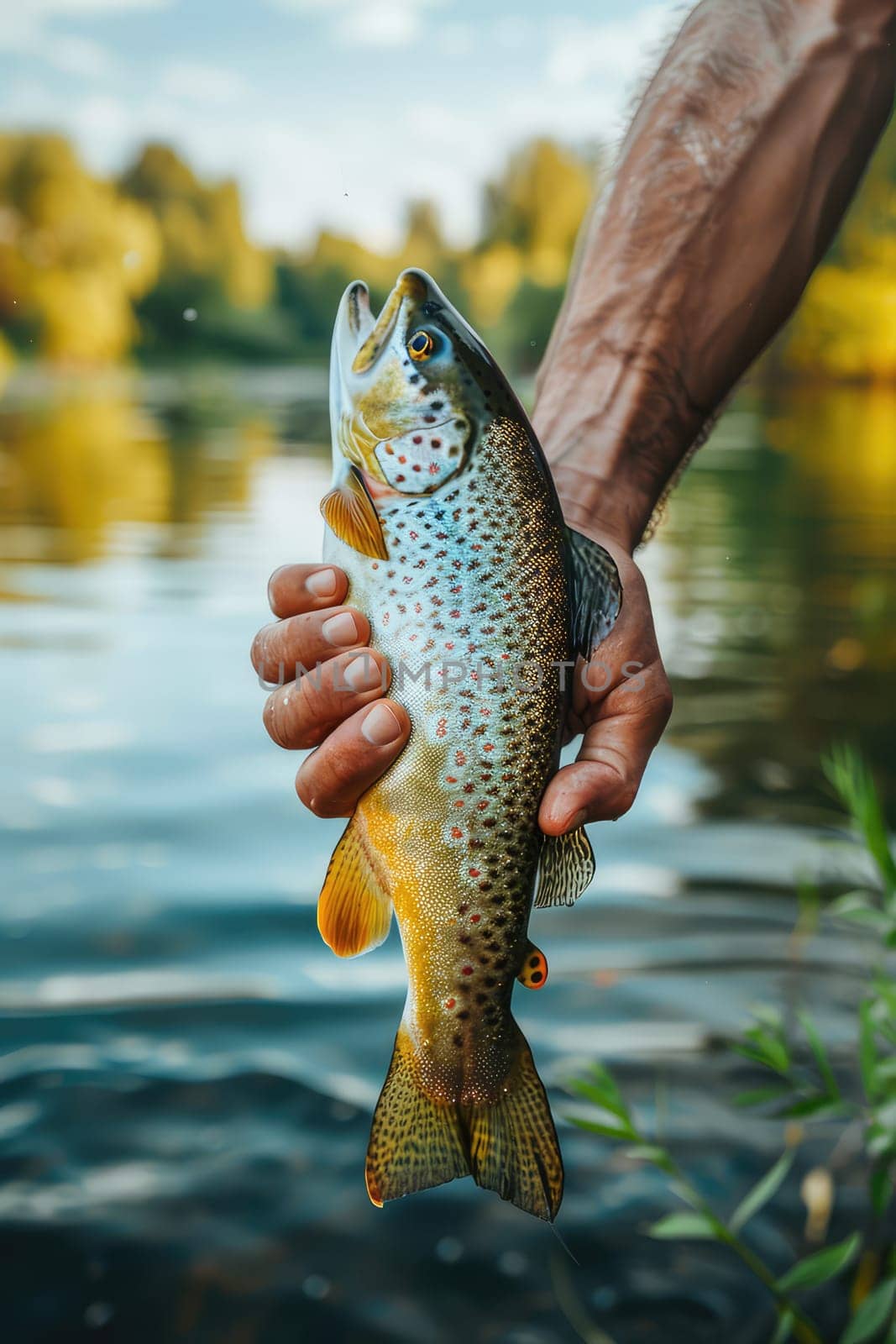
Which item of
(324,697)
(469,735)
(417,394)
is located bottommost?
(324,697)

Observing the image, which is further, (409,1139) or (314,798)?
(314,798)

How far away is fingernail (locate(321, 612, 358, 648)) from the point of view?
2.12 metres

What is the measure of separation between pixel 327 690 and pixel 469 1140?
2.47 feet

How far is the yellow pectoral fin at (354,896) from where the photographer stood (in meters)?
2.19

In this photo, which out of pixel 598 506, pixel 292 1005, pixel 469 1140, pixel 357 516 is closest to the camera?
pixel 357 516

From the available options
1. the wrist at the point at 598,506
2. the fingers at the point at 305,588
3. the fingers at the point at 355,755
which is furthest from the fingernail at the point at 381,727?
the wrist at the point at 598,506

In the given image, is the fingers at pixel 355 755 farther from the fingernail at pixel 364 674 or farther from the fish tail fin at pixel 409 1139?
the fish tail fin at pixel 409 1139

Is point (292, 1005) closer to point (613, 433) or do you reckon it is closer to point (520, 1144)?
point (613, 433)

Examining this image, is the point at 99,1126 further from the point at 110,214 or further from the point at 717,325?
the point at 110,214

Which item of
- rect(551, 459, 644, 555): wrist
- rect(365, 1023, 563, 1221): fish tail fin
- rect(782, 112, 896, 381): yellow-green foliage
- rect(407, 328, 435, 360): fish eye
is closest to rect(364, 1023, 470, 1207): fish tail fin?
rect(365, 1023, 563, 1221): fish tail fin

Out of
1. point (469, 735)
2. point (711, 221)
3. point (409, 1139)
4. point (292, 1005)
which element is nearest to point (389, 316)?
point (469, 735)

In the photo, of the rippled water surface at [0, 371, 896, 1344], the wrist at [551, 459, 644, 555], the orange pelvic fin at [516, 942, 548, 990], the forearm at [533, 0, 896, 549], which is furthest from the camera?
the rippled water surface at [0, 371, 896, 1344]

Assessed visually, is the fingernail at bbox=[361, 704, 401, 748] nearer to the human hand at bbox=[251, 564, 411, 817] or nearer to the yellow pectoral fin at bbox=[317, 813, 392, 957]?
the human hand at bbox=[251, 564, 411, 817]

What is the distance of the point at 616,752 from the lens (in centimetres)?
261
